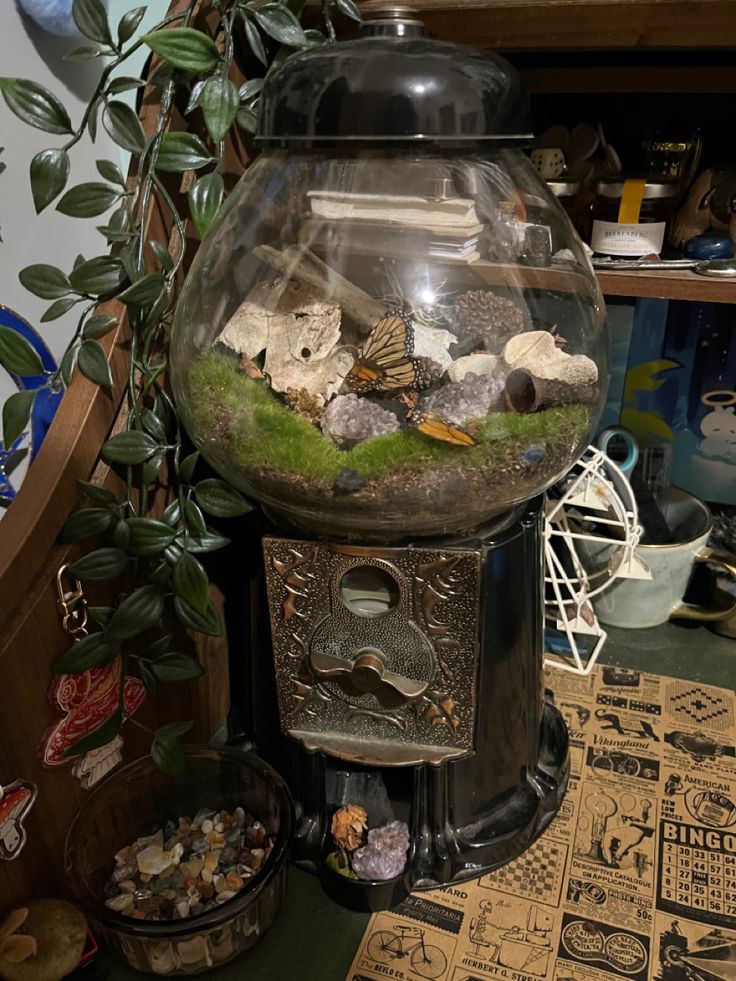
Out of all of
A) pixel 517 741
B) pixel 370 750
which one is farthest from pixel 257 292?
pixel 517 741

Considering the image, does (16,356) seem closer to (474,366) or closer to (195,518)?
(195,518)

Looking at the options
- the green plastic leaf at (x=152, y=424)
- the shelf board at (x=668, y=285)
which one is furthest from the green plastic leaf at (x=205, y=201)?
the shelf board at (x=668, y=285)

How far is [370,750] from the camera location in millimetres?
955

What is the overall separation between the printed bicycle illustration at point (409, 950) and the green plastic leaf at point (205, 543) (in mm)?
536

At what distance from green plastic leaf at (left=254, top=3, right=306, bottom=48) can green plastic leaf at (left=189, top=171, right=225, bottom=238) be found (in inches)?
7.5

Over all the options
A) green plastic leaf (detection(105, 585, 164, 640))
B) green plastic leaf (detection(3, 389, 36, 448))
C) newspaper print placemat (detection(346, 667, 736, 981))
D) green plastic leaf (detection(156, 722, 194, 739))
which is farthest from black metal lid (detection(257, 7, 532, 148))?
newspaper print placemat (detection(346, 667, 736, 981))

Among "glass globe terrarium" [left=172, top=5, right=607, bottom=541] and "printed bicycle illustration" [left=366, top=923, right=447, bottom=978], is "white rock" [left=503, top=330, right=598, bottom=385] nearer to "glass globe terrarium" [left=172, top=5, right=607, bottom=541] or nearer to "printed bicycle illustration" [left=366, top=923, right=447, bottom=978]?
"glass globe terrarium" [left=172, top=5, right=607, bottom=541]

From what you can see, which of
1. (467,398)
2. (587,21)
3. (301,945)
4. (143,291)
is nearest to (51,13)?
(143,291)

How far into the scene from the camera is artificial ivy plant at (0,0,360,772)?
86 cm

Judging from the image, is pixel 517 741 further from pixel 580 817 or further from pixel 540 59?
pixel 540 59

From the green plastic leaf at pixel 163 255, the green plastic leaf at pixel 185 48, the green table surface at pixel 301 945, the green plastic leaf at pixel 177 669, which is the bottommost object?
the green table surface at pixel 301 945

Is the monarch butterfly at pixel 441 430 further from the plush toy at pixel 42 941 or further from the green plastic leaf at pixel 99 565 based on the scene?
the plush toy at pixel 42 941

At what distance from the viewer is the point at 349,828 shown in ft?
3.27

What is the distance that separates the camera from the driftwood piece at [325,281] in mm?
841
